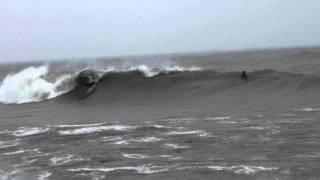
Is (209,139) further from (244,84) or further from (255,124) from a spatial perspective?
(244,84)

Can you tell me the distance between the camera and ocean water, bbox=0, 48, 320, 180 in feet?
35.7

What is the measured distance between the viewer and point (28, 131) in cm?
1734

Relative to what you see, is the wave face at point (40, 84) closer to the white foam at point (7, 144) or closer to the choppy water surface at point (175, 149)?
the choppy water surface at point (175, 149)

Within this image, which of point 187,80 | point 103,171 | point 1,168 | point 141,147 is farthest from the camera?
point 187,80

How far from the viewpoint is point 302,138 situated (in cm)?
1270

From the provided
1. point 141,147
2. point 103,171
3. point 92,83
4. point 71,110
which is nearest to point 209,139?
point 141,147

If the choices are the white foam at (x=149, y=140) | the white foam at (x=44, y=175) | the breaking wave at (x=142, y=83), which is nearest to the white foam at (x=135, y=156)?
the white foam at (x=149, y=140)

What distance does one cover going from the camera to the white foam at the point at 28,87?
31938mm

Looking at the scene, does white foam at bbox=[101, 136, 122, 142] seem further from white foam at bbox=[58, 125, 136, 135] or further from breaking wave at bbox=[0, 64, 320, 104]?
breaking wave at bbox=[0, 64, 320, 104]

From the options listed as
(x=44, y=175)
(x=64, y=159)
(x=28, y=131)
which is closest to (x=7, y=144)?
(x=28, y=131)

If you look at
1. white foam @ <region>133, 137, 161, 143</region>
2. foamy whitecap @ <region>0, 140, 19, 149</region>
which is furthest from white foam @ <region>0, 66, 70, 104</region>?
white foam @ <region>133, 137, 161, 143</region>

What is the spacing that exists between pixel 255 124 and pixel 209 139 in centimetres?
223

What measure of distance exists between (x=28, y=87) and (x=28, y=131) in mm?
16687

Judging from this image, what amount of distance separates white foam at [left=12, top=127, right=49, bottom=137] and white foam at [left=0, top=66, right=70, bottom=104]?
42.0 feet
